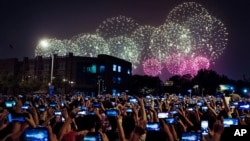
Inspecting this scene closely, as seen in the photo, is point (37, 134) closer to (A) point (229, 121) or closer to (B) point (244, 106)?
(A) point (229, 121)

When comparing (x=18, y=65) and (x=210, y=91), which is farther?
(x=18, y=65)

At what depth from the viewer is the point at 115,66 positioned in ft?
340

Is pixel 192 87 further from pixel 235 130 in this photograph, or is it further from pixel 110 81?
pixel 235 130

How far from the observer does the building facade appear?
96.0 m

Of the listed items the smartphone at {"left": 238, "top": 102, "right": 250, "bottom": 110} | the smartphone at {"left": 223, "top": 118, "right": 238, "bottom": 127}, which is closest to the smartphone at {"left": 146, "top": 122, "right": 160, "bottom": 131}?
the smartphone at {"left": 223, "top": 118, "right": 238, "bottom": 127}

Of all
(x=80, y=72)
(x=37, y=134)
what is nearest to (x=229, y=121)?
(x=37, y=134)

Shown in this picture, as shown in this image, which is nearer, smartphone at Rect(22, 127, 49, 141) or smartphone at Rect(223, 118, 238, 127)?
smartphone at Rect(22, 127, 49, 141)

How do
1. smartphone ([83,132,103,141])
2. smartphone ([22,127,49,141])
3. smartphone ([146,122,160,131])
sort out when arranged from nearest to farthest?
smartphone ([83,132,103,141]) → smartphone ([22,127,49,141]) → smartphone ([146,122,160,131])

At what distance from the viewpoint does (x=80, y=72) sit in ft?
318

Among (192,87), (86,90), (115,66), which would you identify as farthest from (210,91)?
(86,90)

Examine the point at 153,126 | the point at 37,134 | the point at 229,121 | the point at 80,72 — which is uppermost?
the point at 80,72

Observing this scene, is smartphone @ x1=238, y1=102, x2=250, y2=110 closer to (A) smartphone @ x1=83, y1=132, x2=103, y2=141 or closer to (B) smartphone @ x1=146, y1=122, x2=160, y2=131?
(B) smartphone @ x1=146, y1=122, x2=160, y2=131

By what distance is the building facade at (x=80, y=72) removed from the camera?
96.0 metres

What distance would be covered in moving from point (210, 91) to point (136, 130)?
96.8 m
